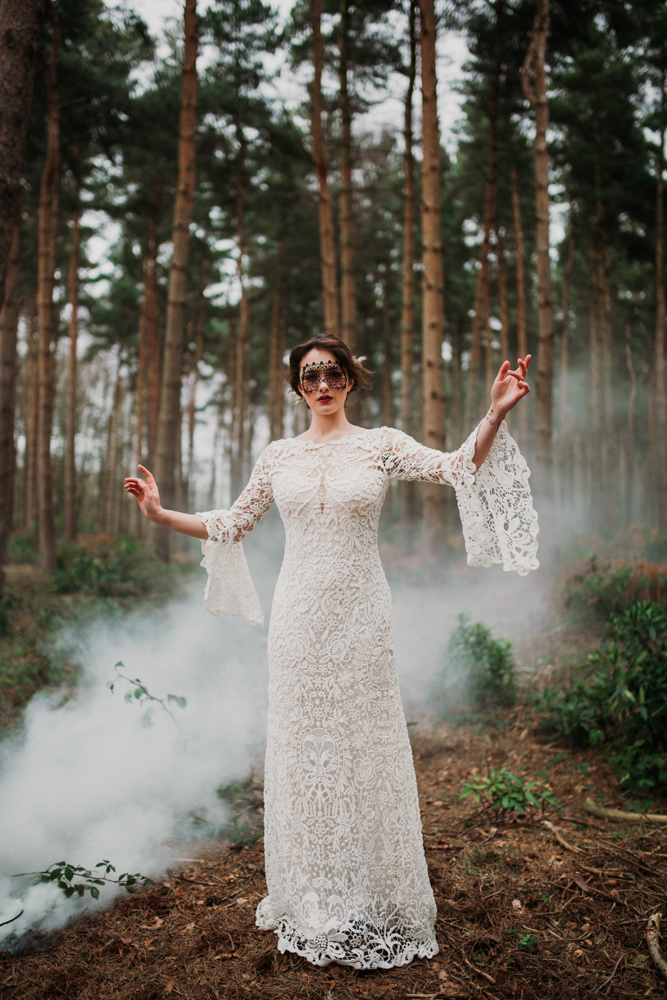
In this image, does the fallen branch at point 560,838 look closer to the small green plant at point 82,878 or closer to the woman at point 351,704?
the woman at point 351,704

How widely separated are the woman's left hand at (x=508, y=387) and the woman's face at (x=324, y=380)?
2.46ft

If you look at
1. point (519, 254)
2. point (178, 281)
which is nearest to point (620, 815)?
point (178, 281)

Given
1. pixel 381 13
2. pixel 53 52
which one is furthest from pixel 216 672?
pixel 381 13

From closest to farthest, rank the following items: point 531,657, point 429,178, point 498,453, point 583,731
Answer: point 498,453 < point 583,731 < point 531,657 < point 429,178

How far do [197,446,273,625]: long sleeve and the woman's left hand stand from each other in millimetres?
1098

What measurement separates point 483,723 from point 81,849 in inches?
125

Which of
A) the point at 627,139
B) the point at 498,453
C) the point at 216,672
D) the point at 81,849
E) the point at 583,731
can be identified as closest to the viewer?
the point at 498,453

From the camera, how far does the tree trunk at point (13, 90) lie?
138 inches

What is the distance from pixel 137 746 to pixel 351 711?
200 centimetres

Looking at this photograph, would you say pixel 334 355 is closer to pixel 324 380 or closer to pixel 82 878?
pixel 324 380

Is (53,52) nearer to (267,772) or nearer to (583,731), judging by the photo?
(267,772)

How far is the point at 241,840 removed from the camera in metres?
3.36

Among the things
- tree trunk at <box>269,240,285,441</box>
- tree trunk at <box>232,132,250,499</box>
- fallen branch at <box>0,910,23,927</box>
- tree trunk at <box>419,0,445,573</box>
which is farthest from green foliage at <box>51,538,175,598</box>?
tree trunk at <box>269,240,285,441</box>

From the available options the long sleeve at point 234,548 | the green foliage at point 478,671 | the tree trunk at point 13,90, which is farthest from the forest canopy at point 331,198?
the green foliage at point 478,671
